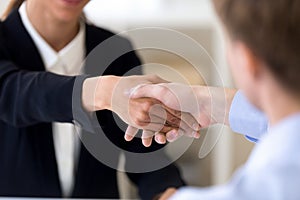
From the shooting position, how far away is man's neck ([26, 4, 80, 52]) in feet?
2.07

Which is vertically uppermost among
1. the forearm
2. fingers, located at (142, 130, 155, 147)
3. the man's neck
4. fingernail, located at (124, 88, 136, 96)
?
the forearm

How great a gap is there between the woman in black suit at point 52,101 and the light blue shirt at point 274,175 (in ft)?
0.78

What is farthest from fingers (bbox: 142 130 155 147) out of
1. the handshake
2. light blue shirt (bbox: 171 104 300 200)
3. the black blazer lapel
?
light blue shirt (bbox: 171 104 300 200)

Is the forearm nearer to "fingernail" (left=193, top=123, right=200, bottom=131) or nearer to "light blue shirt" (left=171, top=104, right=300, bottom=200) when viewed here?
"fingernail" (left=193, top=123, right=200, bottom=131)

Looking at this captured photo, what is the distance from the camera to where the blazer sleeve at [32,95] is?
570 millimetres

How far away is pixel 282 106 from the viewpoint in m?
0.33

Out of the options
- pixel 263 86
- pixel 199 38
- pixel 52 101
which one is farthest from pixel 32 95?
pixel 199 38

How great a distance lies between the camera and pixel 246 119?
1.78ft

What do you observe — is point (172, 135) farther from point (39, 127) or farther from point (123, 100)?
point (39, 127)

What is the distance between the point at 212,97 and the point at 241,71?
25cm

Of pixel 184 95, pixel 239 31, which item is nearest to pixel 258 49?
pixel 239 31

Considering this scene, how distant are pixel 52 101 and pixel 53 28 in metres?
0.09

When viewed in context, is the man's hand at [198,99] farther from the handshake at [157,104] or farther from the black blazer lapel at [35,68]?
the black blazer lapel at [35,68]

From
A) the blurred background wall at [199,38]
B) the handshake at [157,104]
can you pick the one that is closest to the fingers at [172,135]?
the handshake at [157,104]
